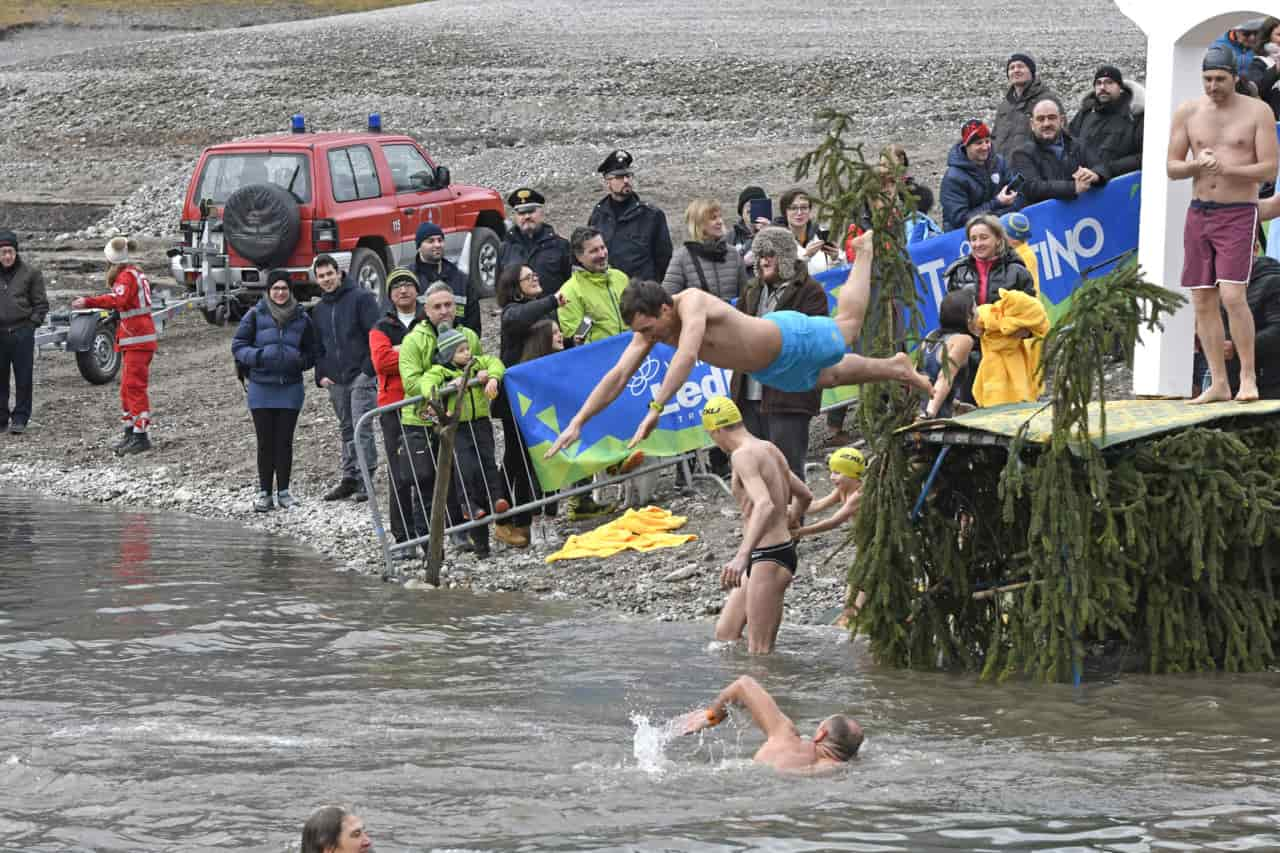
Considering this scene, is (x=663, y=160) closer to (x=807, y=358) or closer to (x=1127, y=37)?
(x=1127, y=37)

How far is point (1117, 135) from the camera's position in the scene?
15.8 meters

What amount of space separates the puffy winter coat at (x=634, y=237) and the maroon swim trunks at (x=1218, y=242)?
5.44m

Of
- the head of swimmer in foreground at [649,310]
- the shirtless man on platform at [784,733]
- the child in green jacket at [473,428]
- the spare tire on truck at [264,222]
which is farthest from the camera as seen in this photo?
the spare tire on truck at [264,222]

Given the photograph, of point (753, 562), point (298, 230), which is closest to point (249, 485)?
point (298, 230)

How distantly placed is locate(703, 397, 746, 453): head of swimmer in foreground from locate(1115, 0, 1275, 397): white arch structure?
291 centimetres

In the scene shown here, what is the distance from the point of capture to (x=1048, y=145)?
15.4m

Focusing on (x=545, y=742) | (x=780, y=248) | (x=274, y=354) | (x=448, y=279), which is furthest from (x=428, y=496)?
(x=545, y=742)

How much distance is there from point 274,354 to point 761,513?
6647mm

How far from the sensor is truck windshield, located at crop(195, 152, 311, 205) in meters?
22.4

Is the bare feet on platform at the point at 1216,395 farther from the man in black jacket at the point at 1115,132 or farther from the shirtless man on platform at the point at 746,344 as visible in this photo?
the man in black jacket at the point at 1115,132

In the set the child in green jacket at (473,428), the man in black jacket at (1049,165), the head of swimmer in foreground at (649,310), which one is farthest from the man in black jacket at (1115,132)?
the head of swimmer in foreground at (649,310)

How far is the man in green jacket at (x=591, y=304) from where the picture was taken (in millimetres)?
15078

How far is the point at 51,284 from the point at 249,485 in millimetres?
9943

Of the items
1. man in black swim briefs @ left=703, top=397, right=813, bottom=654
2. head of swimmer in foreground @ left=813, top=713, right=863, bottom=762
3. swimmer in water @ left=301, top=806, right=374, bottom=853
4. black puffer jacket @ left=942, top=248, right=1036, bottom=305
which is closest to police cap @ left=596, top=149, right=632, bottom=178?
black puffer jacket @ left=942, top=248, right=1036, bottom=305
